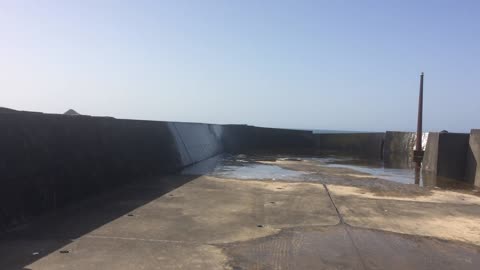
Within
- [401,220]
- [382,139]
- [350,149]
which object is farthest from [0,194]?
[350,149]

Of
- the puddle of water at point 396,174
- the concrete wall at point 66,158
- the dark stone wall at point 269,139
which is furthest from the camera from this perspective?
the dark stone wall at point 269,139

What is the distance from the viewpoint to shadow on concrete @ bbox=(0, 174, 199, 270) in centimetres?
423

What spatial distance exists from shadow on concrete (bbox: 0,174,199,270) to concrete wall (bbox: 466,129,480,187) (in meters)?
7.29

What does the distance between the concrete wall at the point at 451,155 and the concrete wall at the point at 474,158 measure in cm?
26

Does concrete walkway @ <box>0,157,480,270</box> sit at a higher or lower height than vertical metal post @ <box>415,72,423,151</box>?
lower

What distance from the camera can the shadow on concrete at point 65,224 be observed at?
423 centimetres

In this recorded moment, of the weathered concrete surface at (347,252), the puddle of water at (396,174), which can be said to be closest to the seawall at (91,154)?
the puddle of water at (396,174)

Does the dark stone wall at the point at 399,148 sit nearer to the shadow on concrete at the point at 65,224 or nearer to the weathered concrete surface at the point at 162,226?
the weathered concrete surface at the point at 162,226

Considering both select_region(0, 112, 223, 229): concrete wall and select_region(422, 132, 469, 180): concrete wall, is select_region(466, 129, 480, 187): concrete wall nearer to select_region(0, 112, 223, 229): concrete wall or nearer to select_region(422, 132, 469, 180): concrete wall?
select_region(422, 132, 469, 180): concrete wall

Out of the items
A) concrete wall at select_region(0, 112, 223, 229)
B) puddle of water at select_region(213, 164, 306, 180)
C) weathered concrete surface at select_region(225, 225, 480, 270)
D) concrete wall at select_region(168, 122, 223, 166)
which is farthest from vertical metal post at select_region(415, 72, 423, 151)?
weathered concrete surface at select_region(225, 225, 480, 270)

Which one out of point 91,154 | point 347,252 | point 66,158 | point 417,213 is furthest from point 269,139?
point 347,252

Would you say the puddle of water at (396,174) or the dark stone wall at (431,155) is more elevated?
the dark stone wall at (431,155)

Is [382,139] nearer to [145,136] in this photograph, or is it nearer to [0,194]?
[145,136]

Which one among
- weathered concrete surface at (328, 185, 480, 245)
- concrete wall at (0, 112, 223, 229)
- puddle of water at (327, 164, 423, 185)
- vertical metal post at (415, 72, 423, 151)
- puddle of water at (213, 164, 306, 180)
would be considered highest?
vertical metal post at (415, 72, 423, 151)
